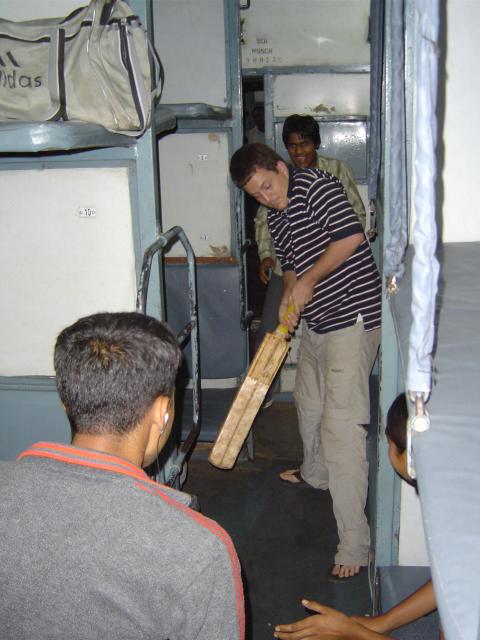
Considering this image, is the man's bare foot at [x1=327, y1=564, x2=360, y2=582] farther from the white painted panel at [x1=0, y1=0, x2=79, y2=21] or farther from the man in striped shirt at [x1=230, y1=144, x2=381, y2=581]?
the white painted panel at [x1=0, y1=0, x2=79, y2=21]

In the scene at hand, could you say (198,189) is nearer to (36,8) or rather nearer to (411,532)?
(36,8)

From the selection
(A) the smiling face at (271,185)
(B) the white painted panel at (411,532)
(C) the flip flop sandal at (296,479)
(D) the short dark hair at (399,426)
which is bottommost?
(C) the flip flop sandal at (296,479)

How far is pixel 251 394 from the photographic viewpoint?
314 centimetres

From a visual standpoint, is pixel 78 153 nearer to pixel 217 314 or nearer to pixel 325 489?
pixel 217 314

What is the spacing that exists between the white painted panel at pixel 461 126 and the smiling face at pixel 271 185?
0.86 meters

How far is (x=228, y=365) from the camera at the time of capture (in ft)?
12.8

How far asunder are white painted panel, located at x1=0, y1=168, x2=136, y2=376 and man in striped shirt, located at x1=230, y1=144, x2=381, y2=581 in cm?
82

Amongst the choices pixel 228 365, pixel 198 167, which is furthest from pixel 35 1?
pixel 228 365

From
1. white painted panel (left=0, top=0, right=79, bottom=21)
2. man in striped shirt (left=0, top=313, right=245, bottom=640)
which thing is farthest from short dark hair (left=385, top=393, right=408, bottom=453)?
white painted panel (left=0, top=0, right=79, bottom=21)

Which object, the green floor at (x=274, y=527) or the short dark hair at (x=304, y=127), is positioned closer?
the green floor at (x=274, y=527)

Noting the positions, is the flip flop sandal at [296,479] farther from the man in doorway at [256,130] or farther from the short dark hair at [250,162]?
the man in doorway at [256,130]

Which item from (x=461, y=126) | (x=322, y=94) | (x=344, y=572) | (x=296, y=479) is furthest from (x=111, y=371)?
(x=322, y=94)

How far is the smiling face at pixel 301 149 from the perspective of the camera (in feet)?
12.8

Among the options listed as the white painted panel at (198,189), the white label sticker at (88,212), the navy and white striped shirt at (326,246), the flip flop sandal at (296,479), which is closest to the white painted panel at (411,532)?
the navy and white striped shirt at (326,246)
